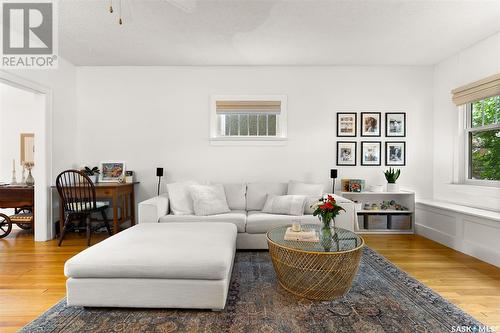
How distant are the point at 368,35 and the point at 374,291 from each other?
298cm

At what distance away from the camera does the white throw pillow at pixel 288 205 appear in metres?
3.48

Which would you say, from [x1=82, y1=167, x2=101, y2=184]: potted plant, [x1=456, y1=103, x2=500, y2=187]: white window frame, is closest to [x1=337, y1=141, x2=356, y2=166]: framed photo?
[x1=456, y1=103, x2=500, y2=187]: white window frame

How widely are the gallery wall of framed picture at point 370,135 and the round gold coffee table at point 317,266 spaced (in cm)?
252

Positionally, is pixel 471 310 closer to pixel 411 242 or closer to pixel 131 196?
pixel 411 242

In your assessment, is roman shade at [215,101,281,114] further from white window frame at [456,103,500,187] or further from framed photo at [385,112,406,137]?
white window frame at [456,103,500,187]

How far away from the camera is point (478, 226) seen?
125 inches

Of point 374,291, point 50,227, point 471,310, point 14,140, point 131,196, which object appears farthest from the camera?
point 14,140

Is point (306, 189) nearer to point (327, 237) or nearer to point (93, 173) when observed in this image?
point (327, 237)

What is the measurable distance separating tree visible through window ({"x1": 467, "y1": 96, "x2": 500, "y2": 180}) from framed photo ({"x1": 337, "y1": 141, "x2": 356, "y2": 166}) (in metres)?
1.58

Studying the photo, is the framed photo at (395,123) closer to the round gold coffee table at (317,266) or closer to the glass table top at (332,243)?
the glass table top at (332,243)

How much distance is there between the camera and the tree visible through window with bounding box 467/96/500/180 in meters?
3.54

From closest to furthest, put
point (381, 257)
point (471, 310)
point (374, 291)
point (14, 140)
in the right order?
point (471, 310) → point (374, 291) → point (381, 257) → point (14, 140)

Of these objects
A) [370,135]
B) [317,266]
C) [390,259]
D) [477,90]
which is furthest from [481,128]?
[317,266]

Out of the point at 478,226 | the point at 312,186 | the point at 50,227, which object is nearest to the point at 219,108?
the point at 312,186
